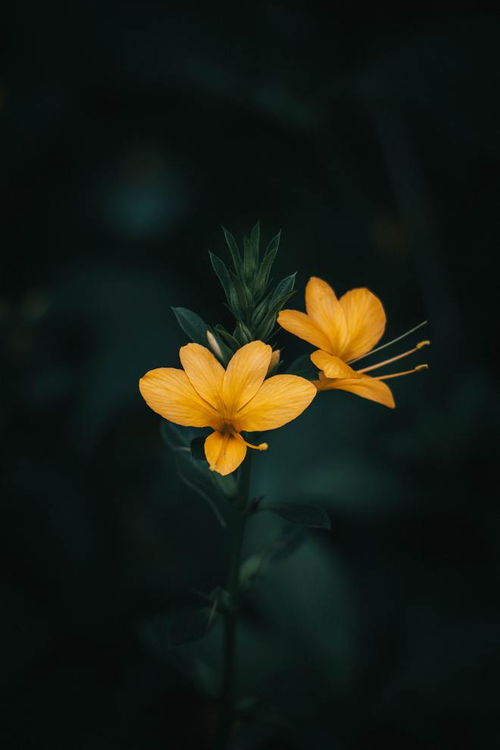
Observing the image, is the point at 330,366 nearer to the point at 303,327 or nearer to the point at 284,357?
the point at 303,327

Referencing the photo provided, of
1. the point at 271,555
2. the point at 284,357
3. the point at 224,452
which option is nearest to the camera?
the point at 224,452

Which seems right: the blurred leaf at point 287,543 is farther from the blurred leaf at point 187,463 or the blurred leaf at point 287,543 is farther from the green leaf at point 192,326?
the green leaf at point 192,326

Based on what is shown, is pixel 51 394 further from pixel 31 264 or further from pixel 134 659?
pixel 134 659

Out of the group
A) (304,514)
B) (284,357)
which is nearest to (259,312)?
(304,514)

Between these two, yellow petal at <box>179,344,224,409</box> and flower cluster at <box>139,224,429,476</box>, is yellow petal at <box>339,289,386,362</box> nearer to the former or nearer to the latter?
flower cluster at <box>139,224,429,476</box>

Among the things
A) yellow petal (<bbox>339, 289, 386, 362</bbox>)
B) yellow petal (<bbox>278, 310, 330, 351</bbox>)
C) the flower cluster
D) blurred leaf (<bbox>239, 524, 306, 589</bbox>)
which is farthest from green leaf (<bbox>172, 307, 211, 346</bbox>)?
blurred leaf (<bbox>239, 524, 306, 589</bbox>)
